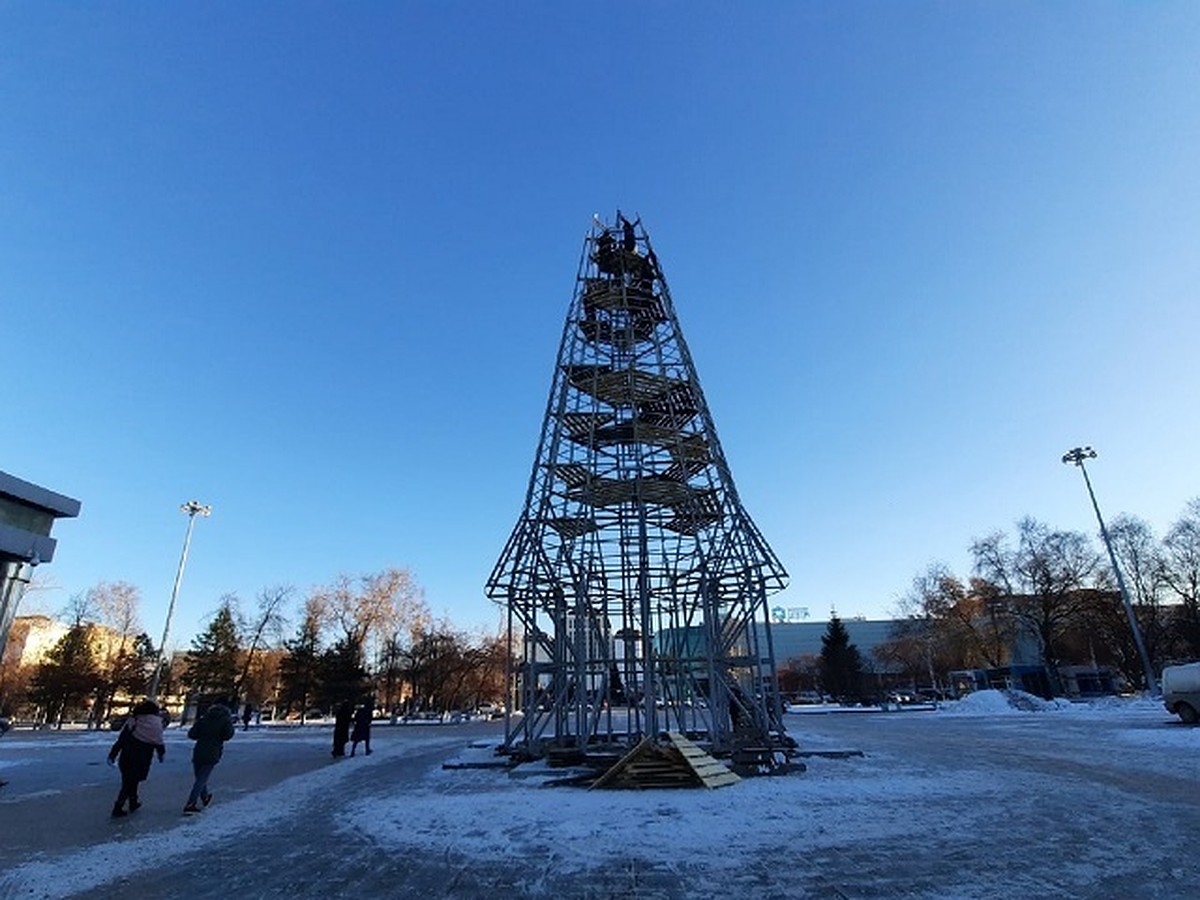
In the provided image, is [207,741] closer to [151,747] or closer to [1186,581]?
[151,747]

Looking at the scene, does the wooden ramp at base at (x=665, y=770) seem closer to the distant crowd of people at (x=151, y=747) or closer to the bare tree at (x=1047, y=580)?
the distant crowd of people at (x=151, y=747)

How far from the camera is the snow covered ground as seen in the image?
550 cm

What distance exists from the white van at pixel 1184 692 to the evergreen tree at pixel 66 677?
57.8 metres

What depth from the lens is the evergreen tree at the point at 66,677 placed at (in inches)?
1741

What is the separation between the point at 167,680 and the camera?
5031 centimetres

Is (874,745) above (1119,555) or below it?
below

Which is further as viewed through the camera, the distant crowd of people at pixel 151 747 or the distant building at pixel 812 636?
the distant building at pixel 812 636

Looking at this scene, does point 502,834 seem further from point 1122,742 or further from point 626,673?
point 1122,742

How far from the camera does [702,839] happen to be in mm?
6980

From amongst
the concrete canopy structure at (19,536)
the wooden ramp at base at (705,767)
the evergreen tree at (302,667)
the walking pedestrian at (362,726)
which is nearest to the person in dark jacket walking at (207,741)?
the concrete canopy structure at (19,536)

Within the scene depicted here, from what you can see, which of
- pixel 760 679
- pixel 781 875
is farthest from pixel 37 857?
pixel 760 679

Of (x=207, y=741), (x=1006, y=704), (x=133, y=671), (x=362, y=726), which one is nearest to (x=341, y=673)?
(x=133, y=671)

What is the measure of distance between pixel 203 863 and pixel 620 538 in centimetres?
1047

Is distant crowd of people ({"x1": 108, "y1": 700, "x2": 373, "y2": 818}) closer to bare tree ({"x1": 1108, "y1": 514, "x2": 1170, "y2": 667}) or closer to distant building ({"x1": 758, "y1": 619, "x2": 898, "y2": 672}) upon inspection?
bare tree ({"x1": 1108, "y1": 514, "x2": 1170, "y2": 667})
